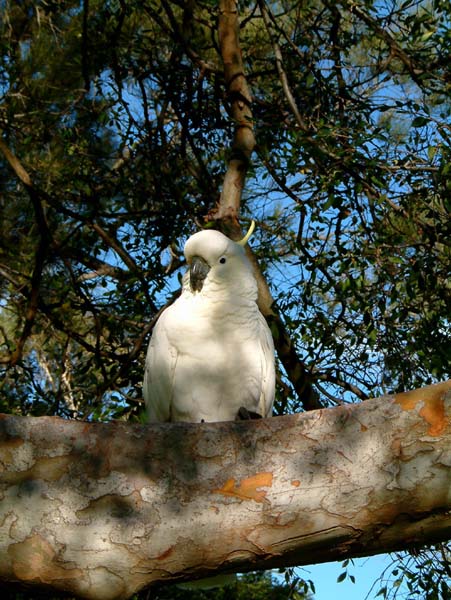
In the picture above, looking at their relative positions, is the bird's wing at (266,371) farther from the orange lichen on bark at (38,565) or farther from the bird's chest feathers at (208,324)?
the orange lichen on bark at (38,565)

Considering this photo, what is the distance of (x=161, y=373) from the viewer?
2965 millimetres

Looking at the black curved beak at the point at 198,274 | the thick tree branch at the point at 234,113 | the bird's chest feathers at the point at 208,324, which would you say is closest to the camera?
the bird's chest feathers at the point at 208,324

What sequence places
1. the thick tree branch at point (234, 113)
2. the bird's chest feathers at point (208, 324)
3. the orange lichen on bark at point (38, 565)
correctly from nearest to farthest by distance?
the orange lichen on bark at point (38, 565)
the bird's chest feathers at point (208, 324)
the thick tree branch at point (234, 113)

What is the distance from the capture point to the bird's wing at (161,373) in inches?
116

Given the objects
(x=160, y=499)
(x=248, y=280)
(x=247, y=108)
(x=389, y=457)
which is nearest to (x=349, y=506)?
(x=389, y=457)

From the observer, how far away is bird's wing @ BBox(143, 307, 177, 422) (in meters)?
2.94

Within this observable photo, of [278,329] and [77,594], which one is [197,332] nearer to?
[278,329]

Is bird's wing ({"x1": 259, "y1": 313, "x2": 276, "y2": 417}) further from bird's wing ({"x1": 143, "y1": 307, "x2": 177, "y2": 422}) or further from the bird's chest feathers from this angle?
bird's wing ({"x1": 143, "y1": 307, "x2": 177, "y2": 422})

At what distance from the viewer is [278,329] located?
3.41 m

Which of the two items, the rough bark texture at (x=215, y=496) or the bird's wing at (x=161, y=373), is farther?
the bird's wing at (x=161, y=373)

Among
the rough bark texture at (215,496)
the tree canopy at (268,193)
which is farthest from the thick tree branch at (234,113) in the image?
the rough bark texture at (215,496)

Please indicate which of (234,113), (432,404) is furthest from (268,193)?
(432,404)

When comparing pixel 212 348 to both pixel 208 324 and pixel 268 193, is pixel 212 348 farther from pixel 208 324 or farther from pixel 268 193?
pixel 268 193

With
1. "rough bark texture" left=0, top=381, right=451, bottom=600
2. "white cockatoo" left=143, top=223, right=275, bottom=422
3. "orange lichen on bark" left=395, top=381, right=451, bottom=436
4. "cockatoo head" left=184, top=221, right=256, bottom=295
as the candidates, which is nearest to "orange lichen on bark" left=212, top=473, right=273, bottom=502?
"rough bark texture" left=0, top=381, right=451, bottom=600
